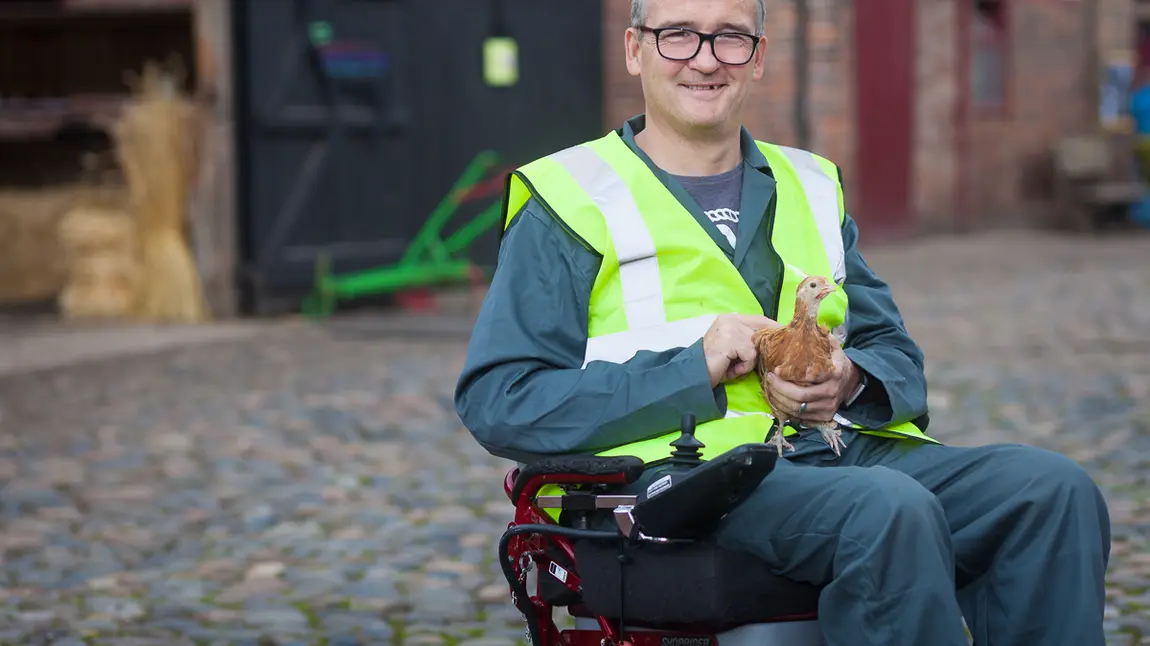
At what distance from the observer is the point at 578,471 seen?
267 cm

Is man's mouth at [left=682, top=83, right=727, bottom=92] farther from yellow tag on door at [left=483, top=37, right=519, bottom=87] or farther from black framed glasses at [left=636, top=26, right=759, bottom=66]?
yellow tag on door at [left=483, top=37, right=519, bottom=87]

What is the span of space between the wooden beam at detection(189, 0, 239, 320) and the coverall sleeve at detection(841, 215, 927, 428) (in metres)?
8.57

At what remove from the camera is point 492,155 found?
12742mm

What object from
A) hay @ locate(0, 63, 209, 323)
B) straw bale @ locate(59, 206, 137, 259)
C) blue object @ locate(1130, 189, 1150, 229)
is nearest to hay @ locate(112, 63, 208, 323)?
hay @ locate(0, 63, 209, 323)

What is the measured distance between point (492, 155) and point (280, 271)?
2144mm

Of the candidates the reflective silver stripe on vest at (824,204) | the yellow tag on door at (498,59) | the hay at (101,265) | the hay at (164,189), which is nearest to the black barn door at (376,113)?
the yellow tag on door at (498,59)

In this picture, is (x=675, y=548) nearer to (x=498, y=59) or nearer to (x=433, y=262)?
(x=433, y=262)

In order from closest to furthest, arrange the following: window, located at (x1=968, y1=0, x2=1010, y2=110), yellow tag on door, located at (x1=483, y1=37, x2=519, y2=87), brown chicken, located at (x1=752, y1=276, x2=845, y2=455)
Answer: brown chicken, located at (x1=752, y1=276, x2=845, y2=455) < yellow tag on door, located at (x1=483, y1=37, x2=519, y2=87) < window, located at (x1=968, y1=0, x2=1010, y2=110)

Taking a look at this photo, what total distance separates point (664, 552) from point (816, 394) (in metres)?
0.39

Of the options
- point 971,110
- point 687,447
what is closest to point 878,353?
point 687,447

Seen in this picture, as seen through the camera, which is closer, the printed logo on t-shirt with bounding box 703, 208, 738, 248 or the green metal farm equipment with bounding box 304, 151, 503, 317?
the printed logo on t-shirt with bounding box 703, 208, 738, 248

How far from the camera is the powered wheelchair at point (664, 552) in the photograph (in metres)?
2.54

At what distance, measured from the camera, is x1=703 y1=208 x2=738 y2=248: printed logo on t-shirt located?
3.00 m

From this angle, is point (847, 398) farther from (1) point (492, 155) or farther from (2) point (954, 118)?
(2) point (954, 118)
